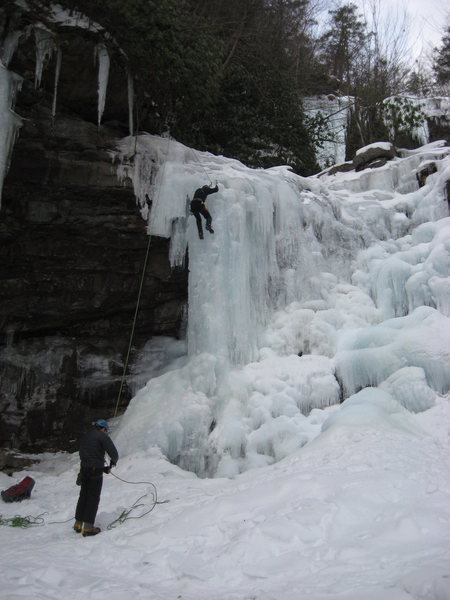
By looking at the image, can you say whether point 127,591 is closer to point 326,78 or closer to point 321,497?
point 321,497

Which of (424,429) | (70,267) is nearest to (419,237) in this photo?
(424,429)

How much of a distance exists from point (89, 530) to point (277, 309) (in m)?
5.19

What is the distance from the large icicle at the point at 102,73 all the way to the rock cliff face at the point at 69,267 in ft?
0.40

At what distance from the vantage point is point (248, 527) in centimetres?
379

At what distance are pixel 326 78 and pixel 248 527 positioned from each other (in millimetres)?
18642

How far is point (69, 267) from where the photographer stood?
26.9 feet

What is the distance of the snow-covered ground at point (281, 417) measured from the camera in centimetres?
318

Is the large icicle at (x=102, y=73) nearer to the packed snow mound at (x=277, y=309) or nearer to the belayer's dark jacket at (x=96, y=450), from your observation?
the packed snow mound at (x=277, y=309)

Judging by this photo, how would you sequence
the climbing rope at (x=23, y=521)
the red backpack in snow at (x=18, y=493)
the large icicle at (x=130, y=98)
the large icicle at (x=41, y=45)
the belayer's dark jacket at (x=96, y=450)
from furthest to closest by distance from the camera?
the large icicle at (x=130, y=98), the large icicle at (x=41, y=45), the red backpack in snow at (x=18, y=493), the climbing rope at (x=23, y=521), the belayer's dark jacket at (x=96, y=450)

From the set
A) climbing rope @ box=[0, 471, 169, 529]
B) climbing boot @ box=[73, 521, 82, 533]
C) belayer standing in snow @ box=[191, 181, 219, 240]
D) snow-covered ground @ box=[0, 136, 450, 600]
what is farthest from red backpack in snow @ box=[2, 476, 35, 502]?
belayer standing in snow @ box=[191, 181, 219, 240]

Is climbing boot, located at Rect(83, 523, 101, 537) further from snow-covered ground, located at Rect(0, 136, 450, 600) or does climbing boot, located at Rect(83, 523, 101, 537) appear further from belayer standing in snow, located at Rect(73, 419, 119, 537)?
snow-covered ground, located at Rect(0, 136, 450, 600)

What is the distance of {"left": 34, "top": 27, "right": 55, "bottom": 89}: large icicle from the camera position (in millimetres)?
7153

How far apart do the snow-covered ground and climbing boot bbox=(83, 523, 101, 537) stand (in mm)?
116

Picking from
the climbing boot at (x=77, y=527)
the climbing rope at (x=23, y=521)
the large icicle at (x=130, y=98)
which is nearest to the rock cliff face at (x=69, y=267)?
the large icicle at (x=130, y=98)
